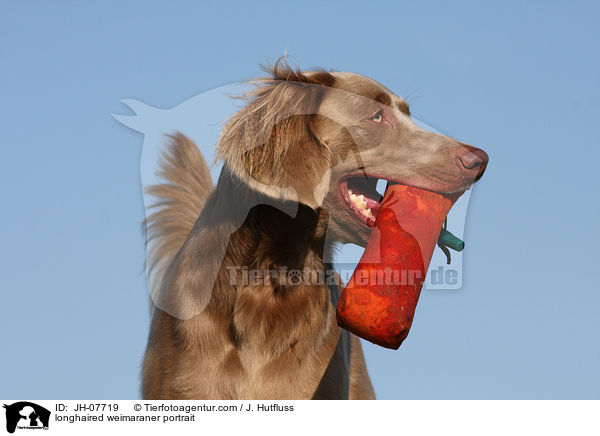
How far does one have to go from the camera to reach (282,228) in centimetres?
456

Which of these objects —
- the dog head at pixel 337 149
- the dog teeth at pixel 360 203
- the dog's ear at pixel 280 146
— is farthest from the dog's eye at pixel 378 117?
the dog teeth at pixel 360 203

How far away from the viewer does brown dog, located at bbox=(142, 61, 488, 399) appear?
4496 mm

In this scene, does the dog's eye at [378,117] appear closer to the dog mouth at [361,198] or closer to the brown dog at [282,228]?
the brown dog at [282,228]

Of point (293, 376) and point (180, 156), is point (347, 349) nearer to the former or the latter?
point (293, 376)

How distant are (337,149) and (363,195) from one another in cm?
32

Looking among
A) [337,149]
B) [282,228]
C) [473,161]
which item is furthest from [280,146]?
[473,161]

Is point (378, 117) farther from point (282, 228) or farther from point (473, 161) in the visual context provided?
point (282, 228)

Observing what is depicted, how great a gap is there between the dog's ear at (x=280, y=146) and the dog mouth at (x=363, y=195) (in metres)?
0.16

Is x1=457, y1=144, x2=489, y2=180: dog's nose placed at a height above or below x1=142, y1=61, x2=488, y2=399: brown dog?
above

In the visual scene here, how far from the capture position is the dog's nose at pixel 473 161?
441cm

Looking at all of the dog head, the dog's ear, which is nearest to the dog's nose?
the dog head

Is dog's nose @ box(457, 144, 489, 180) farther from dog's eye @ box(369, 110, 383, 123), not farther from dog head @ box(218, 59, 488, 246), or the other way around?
dog's eye @ box(369, 110, 383, 123)

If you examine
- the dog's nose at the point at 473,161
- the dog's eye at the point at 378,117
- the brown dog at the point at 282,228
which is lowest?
the brown dog at the point at 282,228
